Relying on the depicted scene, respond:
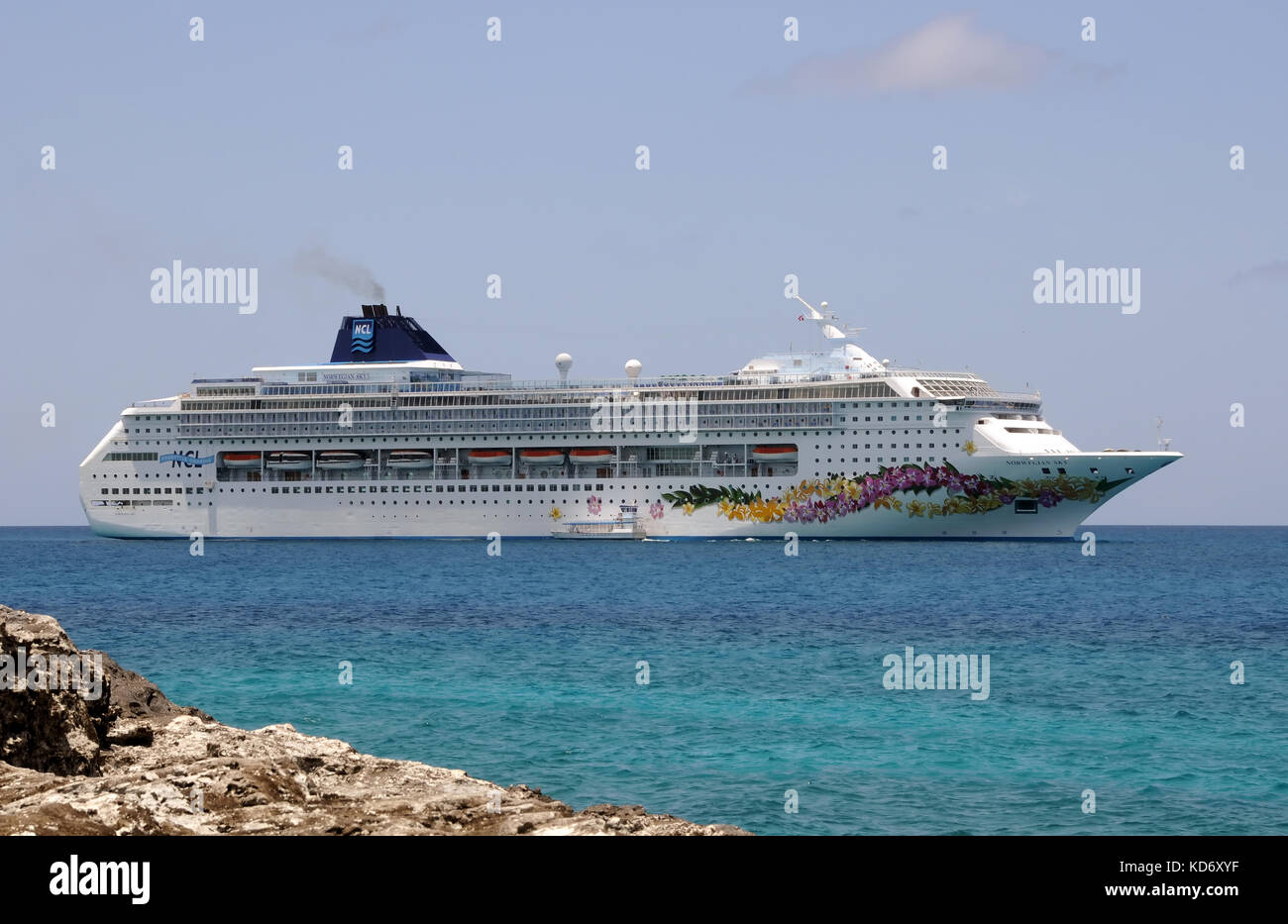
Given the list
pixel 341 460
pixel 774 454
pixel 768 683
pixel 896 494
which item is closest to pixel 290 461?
pixel 341 460

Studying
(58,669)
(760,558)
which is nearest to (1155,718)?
(58,669)

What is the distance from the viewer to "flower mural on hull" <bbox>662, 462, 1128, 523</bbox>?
199 feet

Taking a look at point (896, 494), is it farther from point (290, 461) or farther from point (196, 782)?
point (196, 782)

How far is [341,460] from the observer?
73.0m

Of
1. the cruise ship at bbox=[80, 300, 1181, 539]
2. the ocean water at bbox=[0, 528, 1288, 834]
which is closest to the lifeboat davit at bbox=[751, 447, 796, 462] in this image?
the cruise ship at bbox=[80, 300, 1181, 539]

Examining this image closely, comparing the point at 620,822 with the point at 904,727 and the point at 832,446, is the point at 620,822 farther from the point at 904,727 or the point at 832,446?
the point at 832,446

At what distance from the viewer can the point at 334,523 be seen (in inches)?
2835

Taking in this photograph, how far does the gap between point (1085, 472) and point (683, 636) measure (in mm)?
36350

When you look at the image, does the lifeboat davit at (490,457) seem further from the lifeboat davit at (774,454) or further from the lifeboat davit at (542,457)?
the lifeboat davit at (774,454)

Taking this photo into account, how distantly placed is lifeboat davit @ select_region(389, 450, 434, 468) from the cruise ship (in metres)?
0.12

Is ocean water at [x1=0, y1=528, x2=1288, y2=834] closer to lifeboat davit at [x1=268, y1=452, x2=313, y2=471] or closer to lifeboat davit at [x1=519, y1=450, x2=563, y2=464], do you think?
lifeboat davit at [x1=519, y1=450, x2=563, y2=464]

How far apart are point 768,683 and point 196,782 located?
14403mm

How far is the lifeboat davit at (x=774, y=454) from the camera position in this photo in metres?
64.9

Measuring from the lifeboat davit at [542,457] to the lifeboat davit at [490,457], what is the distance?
2.96 ft
